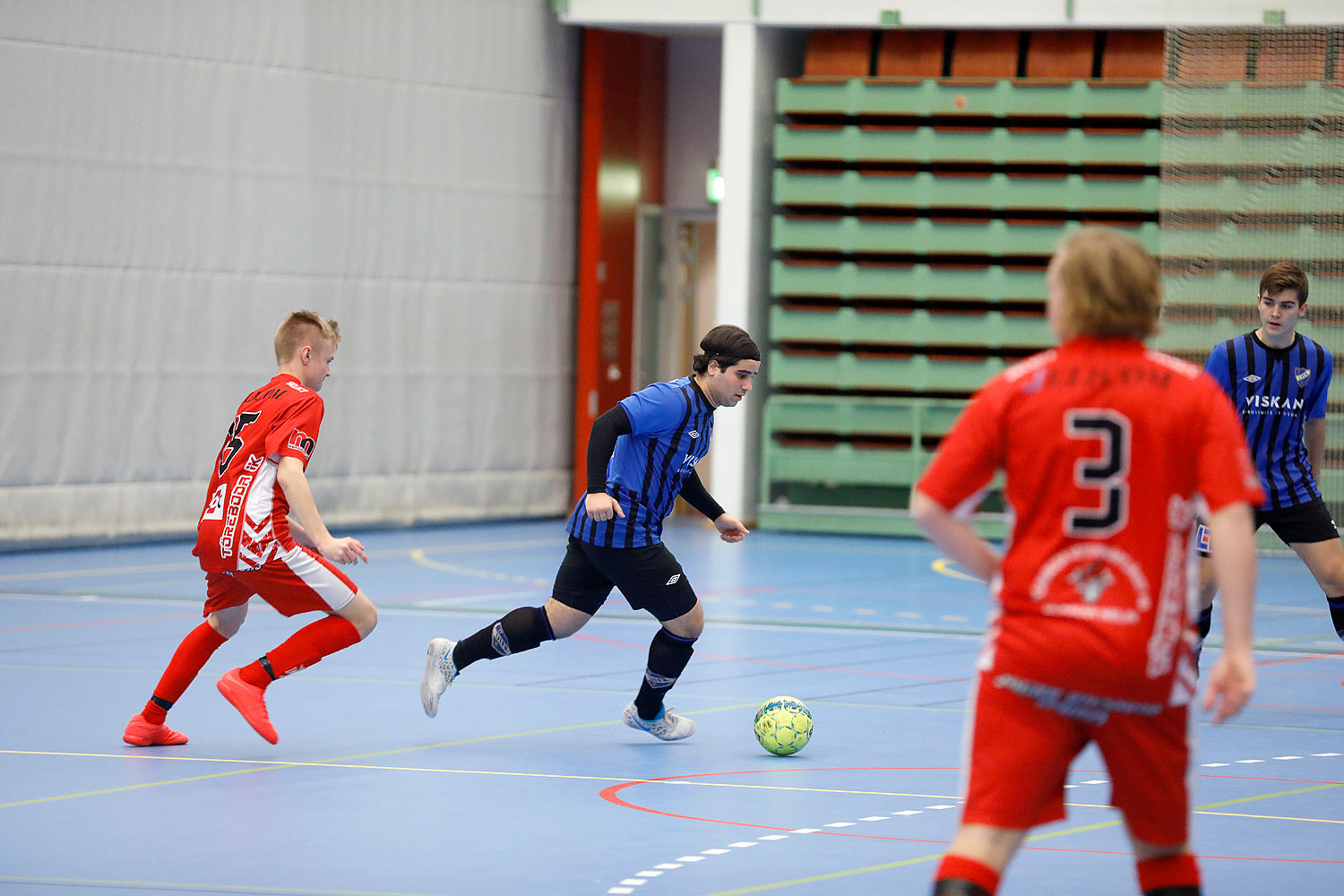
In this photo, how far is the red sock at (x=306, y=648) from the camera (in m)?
7.07

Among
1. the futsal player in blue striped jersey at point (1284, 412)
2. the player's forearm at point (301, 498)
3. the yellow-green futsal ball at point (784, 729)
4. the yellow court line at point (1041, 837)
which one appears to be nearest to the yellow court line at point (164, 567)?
the player's forearm at point (301, 498)

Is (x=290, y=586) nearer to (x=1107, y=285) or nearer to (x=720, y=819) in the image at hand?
(x=720, y=819)

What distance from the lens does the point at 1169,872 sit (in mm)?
3604

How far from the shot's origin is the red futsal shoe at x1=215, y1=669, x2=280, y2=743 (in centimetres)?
693

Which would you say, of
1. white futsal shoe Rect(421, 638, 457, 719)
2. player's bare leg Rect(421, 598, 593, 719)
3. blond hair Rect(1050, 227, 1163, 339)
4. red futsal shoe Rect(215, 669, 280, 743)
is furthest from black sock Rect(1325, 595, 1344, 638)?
blond hair Rect(1050, 227, 1163, 339)

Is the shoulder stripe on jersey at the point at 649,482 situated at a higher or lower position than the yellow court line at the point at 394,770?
higher

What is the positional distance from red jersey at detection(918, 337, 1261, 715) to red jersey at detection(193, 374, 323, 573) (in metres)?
3.86

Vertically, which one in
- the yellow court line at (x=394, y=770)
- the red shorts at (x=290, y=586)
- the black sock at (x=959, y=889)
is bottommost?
the yellow court line at (x=394, y=770)

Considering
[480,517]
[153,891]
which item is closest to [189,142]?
[480,517]

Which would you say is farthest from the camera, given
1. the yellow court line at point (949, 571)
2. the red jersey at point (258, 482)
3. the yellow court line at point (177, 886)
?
the yellow court line at point (949, 571)

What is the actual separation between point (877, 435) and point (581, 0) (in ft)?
16.8

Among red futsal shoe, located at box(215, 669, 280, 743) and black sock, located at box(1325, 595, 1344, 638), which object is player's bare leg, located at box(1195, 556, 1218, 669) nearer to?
black sock, located at box(1325, 595, 1344, 638)

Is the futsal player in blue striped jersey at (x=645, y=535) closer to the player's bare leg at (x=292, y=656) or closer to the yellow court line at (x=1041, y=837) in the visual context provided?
the player's bare leg at (x=292, y=656)

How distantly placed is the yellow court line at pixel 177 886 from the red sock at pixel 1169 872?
211cm
